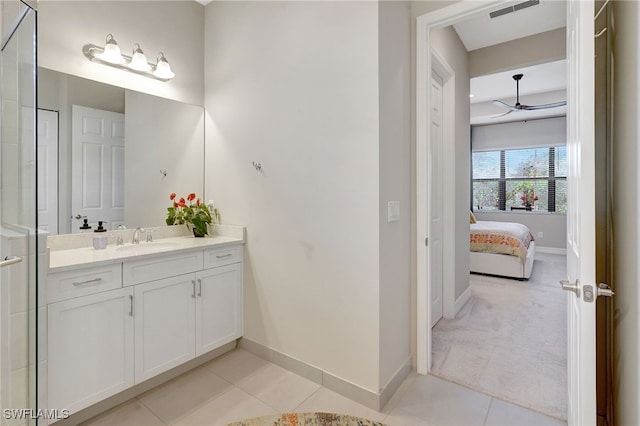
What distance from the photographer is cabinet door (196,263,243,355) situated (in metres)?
2.29

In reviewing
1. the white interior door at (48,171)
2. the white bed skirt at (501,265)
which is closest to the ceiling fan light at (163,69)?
the white interior door at (48,171)

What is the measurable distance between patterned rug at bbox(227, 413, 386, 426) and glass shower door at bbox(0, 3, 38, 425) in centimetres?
109

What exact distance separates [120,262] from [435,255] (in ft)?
8.33

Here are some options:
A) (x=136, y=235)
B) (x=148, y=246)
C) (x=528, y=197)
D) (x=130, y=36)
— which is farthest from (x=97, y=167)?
(x=528, y=197)

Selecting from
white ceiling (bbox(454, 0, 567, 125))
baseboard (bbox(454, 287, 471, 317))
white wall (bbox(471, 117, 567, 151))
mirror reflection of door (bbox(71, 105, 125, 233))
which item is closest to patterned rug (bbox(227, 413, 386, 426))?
mirror reflection of door (bbox(71, 105, 125, 233))

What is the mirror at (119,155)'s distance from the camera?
2064 mm

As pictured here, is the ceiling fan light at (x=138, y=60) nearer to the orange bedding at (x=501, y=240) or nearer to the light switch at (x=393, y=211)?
the light switch at (x=393, y=211)

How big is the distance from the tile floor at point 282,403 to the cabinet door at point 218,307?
0.84 ft

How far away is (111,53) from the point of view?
7.26ft

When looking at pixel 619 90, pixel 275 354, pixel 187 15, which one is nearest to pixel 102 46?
pixel 187 15

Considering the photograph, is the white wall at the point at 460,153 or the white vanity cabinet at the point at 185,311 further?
the white wall at the point at 460,153

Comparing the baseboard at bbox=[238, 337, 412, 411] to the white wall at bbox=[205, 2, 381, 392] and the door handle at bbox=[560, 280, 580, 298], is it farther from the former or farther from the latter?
the door handle at bbox=[560, 280, 580, 298]

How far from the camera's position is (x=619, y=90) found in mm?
1423

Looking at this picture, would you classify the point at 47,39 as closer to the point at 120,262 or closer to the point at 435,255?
the point at 120,262
